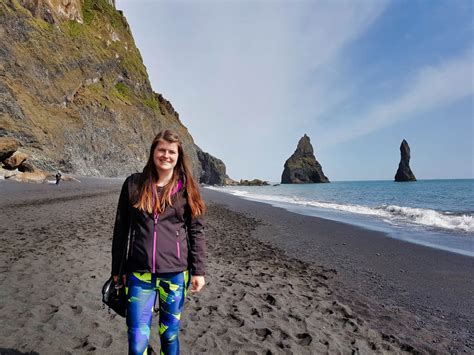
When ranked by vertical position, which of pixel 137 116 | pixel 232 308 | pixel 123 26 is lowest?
pixel 232 308

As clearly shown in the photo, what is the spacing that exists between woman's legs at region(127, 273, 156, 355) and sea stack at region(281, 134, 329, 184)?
172845 millimetres

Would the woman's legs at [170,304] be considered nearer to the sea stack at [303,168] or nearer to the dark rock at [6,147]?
the dark rock at [6,147]

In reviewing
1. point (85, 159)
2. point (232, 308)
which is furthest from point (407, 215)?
point (85, 159)

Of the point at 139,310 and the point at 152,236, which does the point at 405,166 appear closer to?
the point at 152,236

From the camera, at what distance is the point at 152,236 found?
2.60 meters

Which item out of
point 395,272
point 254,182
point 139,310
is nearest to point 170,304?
point 139,310

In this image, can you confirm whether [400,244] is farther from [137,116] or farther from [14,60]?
[137,116]

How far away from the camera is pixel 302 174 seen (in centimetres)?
17150

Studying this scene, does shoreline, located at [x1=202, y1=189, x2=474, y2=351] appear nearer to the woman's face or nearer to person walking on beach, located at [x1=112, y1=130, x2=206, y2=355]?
person walking on beach, located at [x1=112, y1=130, x2=206, y2=355]

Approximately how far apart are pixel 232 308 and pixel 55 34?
216 feet

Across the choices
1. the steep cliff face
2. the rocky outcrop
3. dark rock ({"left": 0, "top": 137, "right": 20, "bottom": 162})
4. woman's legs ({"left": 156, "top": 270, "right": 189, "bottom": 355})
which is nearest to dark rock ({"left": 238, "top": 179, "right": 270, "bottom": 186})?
the rocky outcrop

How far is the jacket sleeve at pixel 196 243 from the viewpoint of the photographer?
277cm

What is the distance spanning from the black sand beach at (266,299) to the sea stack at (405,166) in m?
160

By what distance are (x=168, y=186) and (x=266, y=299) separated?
3.69 meters
